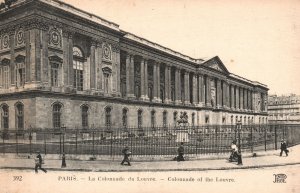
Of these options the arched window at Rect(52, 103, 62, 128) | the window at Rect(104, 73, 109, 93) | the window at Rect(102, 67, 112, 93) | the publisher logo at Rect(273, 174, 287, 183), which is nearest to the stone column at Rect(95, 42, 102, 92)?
the window at Rect(102, 67, 112, 93)

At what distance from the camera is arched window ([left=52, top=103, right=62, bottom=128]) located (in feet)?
104

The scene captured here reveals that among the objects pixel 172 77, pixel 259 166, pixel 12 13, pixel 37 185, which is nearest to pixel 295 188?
pixel 259 166

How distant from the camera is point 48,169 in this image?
56.3 feet

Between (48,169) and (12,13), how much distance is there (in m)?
19.7

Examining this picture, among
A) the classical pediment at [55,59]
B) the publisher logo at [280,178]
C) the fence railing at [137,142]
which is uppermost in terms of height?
the classical pediment at [55,59]

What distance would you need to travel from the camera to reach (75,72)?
36062mm

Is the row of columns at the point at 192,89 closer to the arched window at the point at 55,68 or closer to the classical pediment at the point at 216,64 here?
the classical pediment at the point at 216,64

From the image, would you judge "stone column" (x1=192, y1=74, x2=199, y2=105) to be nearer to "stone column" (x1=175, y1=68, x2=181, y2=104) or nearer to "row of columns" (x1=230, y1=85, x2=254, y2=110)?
"stone column" (x1=175, y1=68, x2=181, y2=104)

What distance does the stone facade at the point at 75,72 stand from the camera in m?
30.5

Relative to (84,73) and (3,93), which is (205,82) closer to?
(84,73)

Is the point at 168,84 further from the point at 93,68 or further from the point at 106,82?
the point at 93,68

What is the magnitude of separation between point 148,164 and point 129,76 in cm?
2996

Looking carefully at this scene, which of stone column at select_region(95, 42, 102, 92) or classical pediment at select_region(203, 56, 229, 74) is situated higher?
classical pediment at select_region(203, 56, 229, 74)

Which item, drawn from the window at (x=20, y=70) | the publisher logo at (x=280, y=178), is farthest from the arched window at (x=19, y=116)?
the publisher logo at (x=280, y=178)
